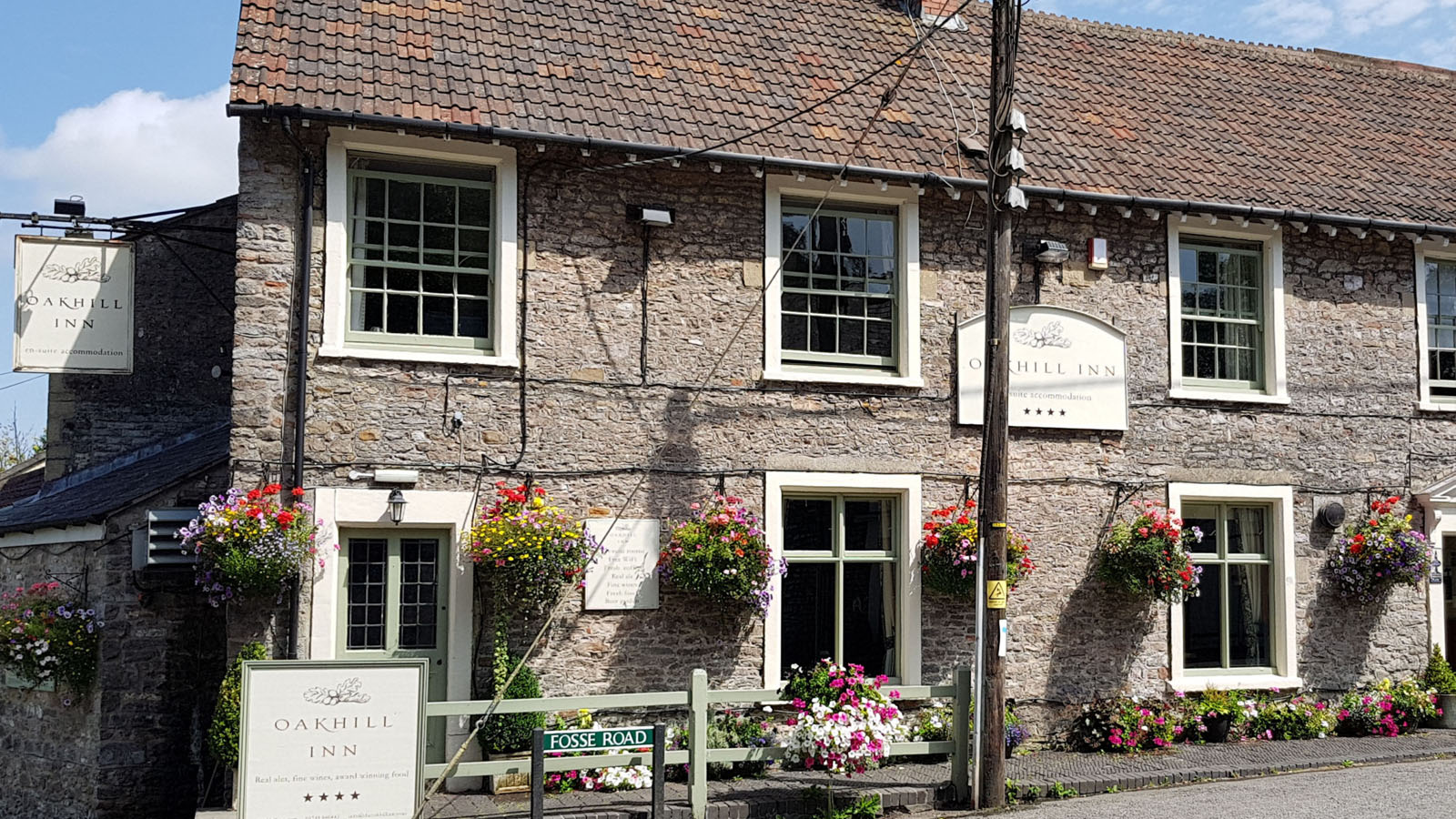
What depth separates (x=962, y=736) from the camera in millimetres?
10883

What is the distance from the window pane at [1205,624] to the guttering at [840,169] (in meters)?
3.71

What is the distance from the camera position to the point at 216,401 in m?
15.6

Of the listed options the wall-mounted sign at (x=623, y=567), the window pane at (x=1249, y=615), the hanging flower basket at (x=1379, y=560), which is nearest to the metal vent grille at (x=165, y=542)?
the wall-mounted sign at (x=623, y=567)

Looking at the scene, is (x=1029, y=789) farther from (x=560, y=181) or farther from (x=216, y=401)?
(x=216, y=401)

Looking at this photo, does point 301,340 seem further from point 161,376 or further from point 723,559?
point 161,376

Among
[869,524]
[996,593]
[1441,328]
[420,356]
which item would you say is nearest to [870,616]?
[869,524]

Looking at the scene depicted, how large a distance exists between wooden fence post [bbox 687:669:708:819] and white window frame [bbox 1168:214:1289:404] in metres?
6.23

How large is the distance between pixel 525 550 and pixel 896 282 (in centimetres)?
456

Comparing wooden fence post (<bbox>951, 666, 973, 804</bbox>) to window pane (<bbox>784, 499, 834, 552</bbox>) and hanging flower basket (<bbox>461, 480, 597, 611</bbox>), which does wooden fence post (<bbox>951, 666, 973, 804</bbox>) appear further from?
hanging flower basket (<bbox>461, 480, 597, 611</bbox>)

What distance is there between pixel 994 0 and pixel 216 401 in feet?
32.8

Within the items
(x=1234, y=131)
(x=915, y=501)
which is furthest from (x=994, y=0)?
(x=1234, y=131)

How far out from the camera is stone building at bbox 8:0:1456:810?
37.1 ft

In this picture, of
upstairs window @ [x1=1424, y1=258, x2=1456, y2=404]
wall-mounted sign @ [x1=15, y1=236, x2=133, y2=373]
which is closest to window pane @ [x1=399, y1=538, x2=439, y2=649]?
wall-mounted sign @ [x1=15, y1=236, x2=133, y2=373]

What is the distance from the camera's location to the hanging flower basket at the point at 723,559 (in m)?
11.5
